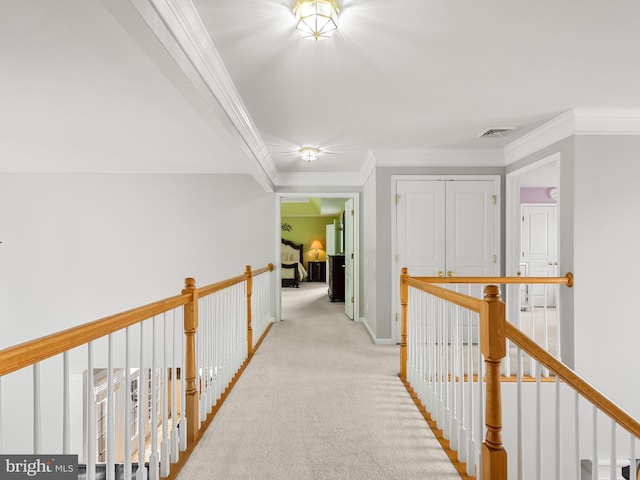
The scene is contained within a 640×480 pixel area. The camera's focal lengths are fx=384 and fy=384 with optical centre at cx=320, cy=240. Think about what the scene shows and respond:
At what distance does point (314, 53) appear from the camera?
88.3 inches

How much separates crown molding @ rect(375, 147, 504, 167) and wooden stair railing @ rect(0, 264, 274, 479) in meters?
2.26

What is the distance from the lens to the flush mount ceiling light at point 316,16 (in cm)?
173

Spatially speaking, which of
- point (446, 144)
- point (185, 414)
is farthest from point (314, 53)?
point (446, 144)

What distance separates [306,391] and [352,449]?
2.89 feet

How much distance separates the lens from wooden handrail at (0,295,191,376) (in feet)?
3.20

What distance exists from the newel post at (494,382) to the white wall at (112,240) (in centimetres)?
429

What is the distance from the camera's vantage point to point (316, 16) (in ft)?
5.76

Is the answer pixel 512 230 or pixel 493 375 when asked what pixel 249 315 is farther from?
pixel 512 230

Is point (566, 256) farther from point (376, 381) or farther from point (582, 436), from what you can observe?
point (376, 381)

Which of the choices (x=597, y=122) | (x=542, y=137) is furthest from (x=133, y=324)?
(x=542, y=137)

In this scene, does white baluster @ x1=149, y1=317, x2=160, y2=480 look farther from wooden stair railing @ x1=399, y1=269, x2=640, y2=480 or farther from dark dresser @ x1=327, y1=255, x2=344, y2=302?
dark dresser @ x1=327, y1=255, x2=344, y2=302

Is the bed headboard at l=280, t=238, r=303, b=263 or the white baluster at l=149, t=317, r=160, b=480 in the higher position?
the bed headboard at l=280, t=238, r=303, b=263

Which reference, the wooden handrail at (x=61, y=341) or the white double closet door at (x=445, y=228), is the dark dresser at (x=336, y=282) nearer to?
the white double closet door at (x=445, y=228)

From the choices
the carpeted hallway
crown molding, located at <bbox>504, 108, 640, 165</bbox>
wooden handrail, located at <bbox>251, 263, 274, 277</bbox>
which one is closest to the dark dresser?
wooden handrail, located at <bbox>251, 263, 274, 277</bbox>
